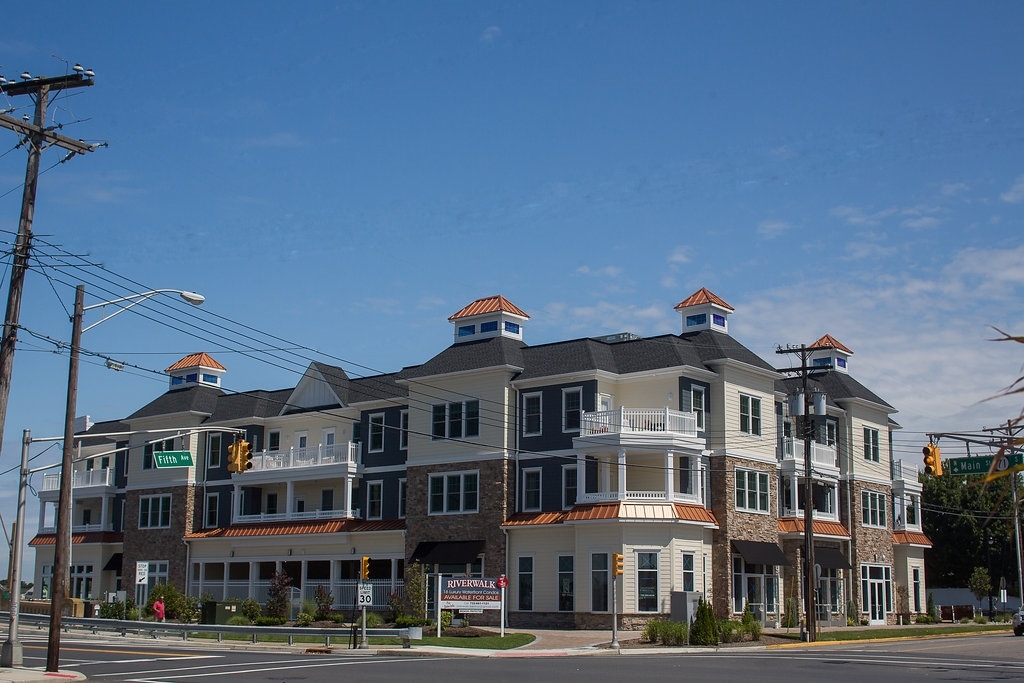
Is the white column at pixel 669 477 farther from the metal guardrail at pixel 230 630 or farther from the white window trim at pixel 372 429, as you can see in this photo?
the white window trim at pixel 372 429

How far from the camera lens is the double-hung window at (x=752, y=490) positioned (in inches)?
1907

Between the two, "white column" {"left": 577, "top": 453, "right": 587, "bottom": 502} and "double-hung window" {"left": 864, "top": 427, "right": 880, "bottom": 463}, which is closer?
"white column" {"left": 577, "top": 453, "right": 587, "bottom": 502}

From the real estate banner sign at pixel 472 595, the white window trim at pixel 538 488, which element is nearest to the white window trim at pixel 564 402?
the white window trim at pixel 538 488

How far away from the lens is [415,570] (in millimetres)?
46688

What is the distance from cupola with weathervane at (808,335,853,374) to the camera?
194ft

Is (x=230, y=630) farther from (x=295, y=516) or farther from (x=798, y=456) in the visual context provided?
(x=798, y=456)

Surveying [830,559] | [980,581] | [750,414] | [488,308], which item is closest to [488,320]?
[488,308]

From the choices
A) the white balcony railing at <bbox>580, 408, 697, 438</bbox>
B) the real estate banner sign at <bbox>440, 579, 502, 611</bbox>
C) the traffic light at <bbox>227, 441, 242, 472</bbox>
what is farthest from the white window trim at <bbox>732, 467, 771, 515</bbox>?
the traffic light at <bbox>227, 441, 242, 472</bbox>

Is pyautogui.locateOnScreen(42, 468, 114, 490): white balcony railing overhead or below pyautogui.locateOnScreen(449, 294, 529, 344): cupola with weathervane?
below

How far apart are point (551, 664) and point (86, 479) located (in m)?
46.8

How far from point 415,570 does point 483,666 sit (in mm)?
18948

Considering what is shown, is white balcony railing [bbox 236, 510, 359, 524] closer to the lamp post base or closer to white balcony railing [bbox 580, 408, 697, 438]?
white balcony railing [bbox 580, 408, 697, 438]

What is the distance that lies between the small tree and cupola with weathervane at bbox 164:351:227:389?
17.3 metres

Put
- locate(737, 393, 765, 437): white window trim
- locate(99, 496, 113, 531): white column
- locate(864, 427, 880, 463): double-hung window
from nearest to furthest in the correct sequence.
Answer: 1. locate(737, 393, 765, 437): white window trim
2. locate(864, 427, 880, 463): double-hung window
3. locate(99, 496, 113, 531): white column
